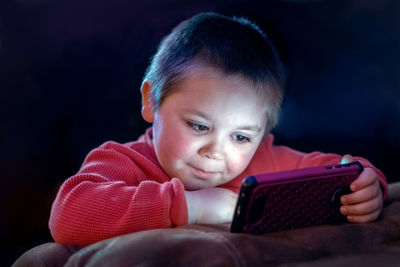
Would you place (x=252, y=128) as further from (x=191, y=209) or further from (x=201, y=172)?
(x=191, y=209)

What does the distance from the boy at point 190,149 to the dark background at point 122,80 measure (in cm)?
19

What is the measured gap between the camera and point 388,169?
4.22 feet

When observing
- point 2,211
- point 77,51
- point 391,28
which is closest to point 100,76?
point 77,51

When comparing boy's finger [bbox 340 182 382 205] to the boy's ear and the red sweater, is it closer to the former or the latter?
the red sweater

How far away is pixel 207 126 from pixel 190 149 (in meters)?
0.07

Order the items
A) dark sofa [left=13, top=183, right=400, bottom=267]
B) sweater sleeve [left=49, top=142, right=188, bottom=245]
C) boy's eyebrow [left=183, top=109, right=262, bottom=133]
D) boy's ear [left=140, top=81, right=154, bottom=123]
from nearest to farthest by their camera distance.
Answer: dark sofa [left=13, top=183, right=400, bottom=267] → sweater sleeve [left=49, top=142, right=188, bottom=245] → boy's eyebrow [left=183, top=109, right=262, bottom=133] → boy's ear [left=140, top=81, right=154, bottom=123]

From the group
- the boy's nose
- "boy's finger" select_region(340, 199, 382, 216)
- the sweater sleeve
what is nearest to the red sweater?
the sweater sleeve

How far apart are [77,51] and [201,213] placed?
642 millimetres

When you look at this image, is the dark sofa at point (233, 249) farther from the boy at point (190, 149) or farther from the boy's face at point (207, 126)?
the boy's face at point (207, 126)

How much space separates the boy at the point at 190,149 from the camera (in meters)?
0.77

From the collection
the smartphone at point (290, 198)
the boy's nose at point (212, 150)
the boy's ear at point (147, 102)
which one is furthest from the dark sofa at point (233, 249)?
the boy's ear at point (147, 102)

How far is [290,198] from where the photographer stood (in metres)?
Result: 0.68

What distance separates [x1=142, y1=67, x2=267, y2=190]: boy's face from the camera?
897mm

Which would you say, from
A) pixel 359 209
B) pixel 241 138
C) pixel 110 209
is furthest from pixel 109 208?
pixel 359 209
